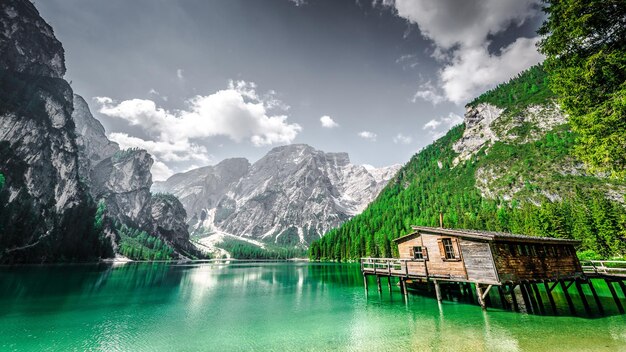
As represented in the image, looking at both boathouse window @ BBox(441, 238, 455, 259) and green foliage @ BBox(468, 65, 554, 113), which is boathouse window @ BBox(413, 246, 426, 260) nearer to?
boathouse window @ BBox(441, 238, 455, 259)

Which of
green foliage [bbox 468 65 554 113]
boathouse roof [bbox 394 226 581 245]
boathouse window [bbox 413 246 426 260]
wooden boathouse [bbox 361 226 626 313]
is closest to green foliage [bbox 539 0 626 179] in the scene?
boathouse roof [bbox 394 226 581 245]

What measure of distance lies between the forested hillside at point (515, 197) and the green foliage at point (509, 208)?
0.73 ft

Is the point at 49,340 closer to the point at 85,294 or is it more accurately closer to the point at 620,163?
the point at 85,294

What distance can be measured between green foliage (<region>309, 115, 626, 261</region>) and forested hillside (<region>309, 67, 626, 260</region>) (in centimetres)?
22

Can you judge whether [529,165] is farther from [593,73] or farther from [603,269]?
[593,73]

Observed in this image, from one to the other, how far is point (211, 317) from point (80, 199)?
189 m

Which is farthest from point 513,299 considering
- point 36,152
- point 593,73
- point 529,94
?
point 529,94

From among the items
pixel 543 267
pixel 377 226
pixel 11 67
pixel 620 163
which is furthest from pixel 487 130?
pixel 11 67

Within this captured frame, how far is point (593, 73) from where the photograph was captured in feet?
48.4

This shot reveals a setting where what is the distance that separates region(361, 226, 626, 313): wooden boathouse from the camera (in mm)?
24500

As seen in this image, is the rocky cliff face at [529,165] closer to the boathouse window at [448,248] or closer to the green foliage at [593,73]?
the boathouse window at [448,248]

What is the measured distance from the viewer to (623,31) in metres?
14.5

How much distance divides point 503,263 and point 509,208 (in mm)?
117544

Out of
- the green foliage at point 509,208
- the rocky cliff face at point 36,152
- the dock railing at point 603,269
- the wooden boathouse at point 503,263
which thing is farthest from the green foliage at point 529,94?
the rocky cliff face at point 36,152
